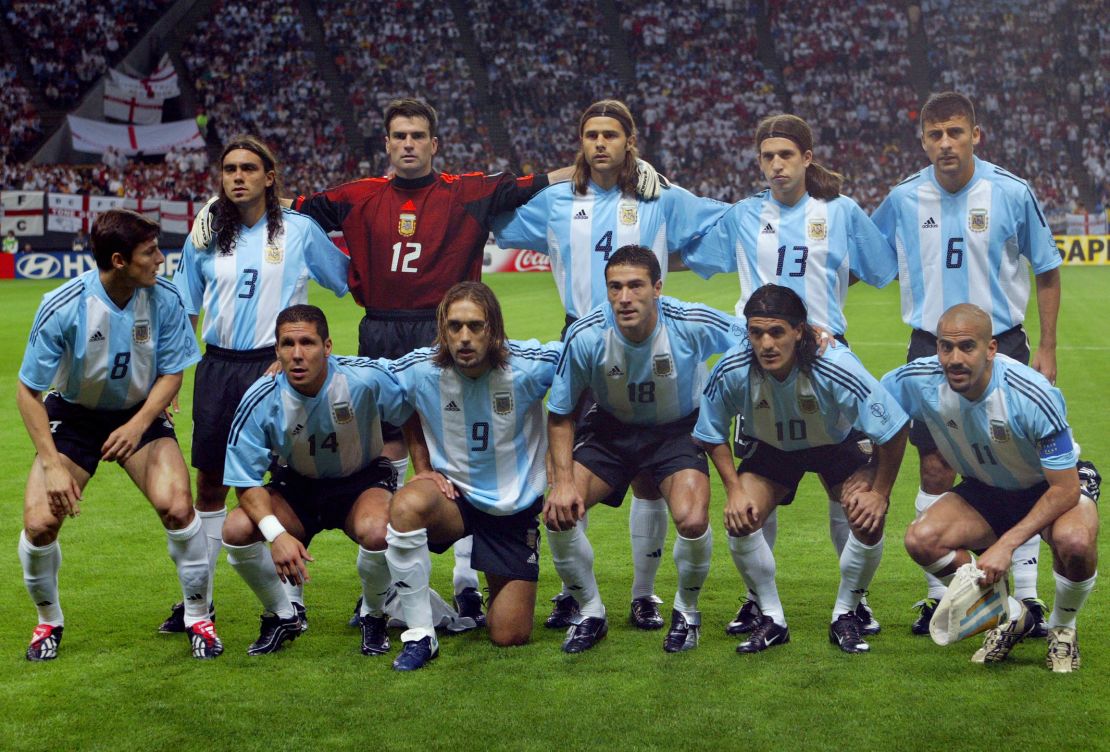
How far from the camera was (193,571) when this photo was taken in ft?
18.0

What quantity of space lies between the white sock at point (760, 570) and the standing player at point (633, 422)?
0.47ft

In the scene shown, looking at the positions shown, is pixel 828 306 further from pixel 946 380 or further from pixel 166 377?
pixel 166 377

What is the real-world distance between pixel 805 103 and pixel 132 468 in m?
34.4

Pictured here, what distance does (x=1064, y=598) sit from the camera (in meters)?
5.00

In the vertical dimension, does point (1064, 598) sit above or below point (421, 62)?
below

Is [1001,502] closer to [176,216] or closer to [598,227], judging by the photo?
[598,227]

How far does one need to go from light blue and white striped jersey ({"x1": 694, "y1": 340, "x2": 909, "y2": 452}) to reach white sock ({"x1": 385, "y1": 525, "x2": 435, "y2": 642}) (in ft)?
4.21

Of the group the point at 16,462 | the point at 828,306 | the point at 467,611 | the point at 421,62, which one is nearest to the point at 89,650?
the point at 467,611

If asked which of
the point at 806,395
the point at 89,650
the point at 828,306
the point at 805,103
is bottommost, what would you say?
the point at 89,650

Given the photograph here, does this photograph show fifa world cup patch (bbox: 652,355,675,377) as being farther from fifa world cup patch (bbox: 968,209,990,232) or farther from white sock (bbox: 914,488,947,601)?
fifa world cup patch (bbox: 968,209,990,232)

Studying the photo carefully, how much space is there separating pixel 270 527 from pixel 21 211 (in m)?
25.0

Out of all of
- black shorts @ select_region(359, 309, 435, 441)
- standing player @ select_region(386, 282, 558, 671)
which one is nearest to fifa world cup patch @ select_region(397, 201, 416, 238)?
black shorts @ select_region(359, 309, 435, 441)

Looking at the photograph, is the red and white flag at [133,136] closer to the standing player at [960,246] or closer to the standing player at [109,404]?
the standing player at [109,404]

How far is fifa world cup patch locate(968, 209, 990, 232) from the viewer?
5871mm
